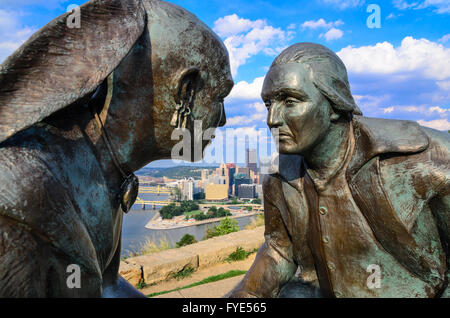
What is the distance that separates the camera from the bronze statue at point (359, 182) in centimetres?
175

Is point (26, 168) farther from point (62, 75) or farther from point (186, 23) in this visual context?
point (186, 23)

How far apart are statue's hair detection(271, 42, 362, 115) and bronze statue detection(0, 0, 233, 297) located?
0.59 meters

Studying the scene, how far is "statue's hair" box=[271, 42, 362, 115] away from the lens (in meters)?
1.80

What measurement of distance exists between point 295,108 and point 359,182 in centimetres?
55

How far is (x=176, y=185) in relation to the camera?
131 ft

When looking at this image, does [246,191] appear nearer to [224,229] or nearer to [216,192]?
[216,192]

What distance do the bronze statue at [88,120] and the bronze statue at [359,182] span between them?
1.68 feet

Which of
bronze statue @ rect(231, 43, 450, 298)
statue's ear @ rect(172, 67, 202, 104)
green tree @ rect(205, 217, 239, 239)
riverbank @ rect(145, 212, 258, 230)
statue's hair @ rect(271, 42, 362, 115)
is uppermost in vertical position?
statue's hair @ rect(271, 42, 362, 115)

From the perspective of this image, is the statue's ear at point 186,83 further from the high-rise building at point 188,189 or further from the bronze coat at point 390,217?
the high-rise building at point 188,189

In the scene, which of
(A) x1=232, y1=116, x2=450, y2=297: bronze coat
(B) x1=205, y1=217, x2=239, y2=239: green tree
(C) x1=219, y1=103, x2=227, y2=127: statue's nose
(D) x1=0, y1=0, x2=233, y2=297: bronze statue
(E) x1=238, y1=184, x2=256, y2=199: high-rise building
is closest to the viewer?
(D) x1=0, y1=0, x2=233, y2=297: bronze statue

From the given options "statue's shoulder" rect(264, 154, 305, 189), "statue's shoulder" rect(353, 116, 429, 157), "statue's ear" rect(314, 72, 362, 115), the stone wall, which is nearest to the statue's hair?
"statue's ear" rect(314, 72, 362, 115)

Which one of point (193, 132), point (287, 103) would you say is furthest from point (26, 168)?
point (287, 103)

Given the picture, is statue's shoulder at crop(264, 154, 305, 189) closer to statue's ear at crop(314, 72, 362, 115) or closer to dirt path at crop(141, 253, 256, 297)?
statue's ear at crop(314, 72, 362, 115)

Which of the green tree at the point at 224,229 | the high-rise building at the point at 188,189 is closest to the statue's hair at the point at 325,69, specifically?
the green tree at the point at 224,229
